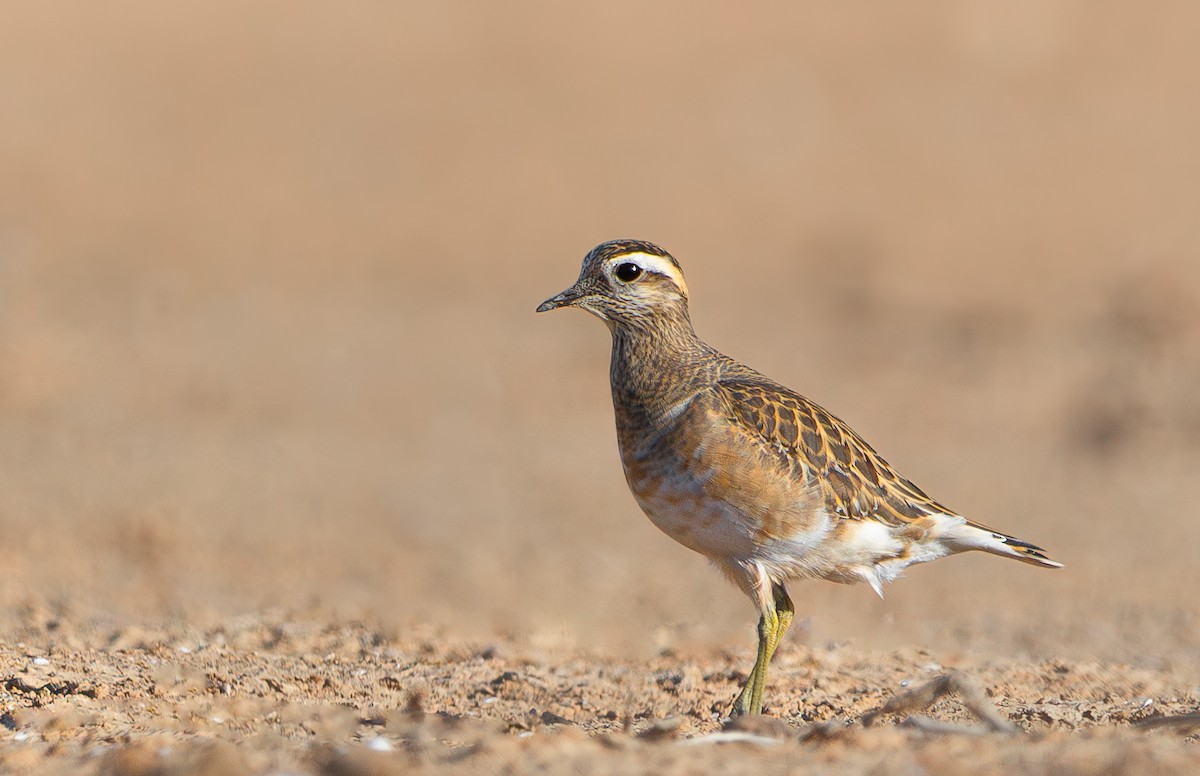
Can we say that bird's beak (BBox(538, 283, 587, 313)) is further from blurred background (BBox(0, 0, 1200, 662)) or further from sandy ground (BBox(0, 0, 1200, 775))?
blurred background (BBox(0, 0, 1200, 662))

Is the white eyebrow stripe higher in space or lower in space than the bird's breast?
higher

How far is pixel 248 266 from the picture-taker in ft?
61.3

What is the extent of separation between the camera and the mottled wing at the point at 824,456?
6.23 metres

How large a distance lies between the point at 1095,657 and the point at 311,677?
4.03 metres

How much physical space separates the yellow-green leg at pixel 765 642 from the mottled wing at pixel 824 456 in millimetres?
470

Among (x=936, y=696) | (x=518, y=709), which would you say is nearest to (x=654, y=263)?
(x=518, y=709)

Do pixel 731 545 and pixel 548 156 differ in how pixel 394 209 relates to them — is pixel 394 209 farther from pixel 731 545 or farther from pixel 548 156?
pixel 731 545

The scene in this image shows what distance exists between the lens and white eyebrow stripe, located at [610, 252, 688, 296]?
679 centimetres

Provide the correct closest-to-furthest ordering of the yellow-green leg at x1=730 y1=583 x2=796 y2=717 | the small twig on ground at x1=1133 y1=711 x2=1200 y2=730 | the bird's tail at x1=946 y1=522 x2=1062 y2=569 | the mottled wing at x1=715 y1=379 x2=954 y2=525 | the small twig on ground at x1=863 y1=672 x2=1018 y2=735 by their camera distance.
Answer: the small twig on ground at x1=863 y1=672 x2=1018 y2=735 < the small twig on ground at x1=1133 y1=711 x2=1200 y2=730 < the yellow-green leg at x1=730 y1=583 x2=796 y2=717 < the mottled wing at x1=715 y1=379 x2=954 y2=525 < the bird's tail at x1=946 y1=522 x2=1062 y2=569

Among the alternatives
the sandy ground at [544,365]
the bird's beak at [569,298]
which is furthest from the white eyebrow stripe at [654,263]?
the sandy ground at [544,365]

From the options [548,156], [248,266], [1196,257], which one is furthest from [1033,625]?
[548,156]

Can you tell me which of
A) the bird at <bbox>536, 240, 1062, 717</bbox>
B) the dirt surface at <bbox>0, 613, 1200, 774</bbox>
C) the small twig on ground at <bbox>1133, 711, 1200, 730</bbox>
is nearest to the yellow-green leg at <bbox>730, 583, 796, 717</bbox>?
the bird at <bbox>536, 240, 1062, 717</bbox>

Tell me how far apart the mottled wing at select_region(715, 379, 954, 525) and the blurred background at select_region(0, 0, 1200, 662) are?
157cm

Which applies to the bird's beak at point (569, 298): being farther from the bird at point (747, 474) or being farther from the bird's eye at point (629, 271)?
the bird's eye at point (629, 271)
